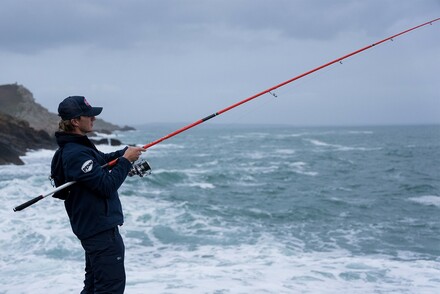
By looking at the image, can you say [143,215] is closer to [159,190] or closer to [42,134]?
[159,190]

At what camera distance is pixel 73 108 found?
2.95 m

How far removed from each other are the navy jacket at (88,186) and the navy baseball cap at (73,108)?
0.43ft

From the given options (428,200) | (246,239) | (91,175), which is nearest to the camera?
(91,175)

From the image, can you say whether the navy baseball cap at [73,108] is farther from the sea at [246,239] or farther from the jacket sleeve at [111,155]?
the sea at [246,239]

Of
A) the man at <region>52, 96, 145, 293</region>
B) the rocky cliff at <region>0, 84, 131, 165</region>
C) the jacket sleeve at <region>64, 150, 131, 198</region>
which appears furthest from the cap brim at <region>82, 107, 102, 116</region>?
the rocky cliff at <region>0, 84, 131, 165</region>

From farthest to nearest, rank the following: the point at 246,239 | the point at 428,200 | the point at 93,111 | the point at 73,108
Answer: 1. the point at 428,200
2. the point at 246,239
3. the point at 93,111
4. the point at 73,108

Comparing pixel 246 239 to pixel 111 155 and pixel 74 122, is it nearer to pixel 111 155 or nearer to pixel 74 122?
pixel 111 155

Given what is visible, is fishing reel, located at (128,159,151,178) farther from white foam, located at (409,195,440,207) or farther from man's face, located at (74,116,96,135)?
white foam, located at (409,195,440,207)

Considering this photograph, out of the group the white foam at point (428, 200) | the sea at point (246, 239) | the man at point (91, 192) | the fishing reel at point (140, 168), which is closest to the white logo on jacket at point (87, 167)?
the man at point (91, 192)

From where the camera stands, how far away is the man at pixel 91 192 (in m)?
2.86

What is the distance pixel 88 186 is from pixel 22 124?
1320 inches

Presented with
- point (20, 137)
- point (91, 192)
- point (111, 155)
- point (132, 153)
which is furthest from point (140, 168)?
point (20, 137)

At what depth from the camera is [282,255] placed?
7.76m

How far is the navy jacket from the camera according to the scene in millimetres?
2834
